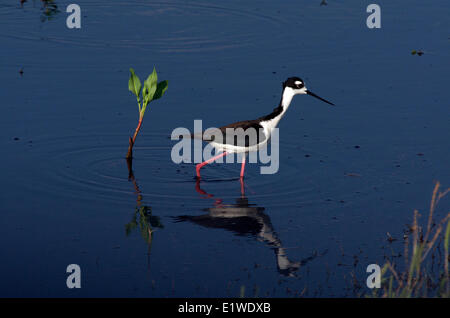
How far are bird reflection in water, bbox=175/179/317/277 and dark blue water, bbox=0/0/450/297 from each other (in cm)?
3

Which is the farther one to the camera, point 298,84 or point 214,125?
point 214,125

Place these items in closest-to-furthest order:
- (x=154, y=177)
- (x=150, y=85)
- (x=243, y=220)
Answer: (x=243, y=220) < (x=154, y=177) < (x=150, y=85)

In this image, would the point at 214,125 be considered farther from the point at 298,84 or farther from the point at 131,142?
the point at 131,142

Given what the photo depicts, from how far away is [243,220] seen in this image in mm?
9531

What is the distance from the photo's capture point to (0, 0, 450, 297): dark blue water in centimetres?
829

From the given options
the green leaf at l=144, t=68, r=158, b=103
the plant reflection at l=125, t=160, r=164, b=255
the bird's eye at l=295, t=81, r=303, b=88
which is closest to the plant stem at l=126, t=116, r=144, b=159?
the green leaf at l=144, t=68, r=158, b=103

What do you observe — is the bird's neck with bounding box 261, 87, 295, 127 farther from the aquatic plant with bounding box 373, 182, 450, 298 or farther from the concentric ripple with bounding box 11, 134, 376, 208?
the aquatic plant with bounding box 373, 182, 450, 298

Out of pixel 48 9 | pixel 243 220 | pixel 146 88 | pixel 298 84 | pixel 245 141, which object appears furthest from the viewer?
pixel 48 9

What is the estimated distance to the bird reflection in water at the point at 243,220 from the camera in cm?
886

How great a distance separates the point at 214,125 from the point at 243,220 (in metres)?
3.01

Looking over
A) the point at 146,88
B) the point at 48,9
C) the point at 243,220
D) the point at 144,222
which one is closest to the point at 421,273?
the point at 243,220

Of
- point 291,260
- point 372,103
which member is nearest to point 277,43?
point 372,103

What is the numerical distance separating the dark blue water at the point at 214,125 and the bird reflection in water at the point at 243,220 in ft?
0.11

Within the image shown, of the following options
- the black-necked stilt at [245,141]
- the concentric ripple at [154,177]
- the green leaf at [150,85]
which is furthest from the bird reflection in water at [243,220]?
the green leaf at [150,85]
